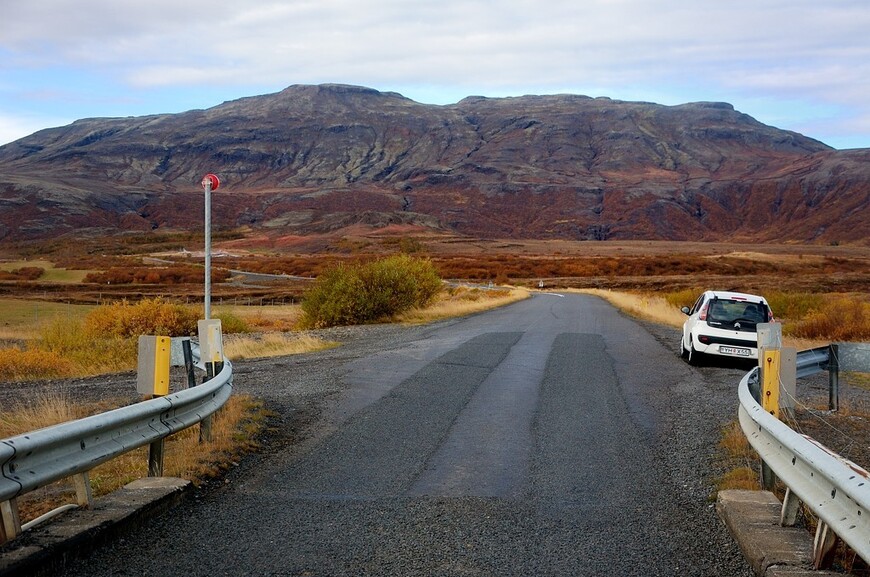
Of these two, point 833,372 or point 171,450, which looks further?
point 833,372

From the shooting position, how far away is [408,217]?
18200 centimetres

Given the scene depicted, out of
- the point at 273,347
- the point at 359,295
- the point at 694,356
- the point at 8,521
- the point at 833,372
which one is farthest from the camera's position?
the point at 359,295

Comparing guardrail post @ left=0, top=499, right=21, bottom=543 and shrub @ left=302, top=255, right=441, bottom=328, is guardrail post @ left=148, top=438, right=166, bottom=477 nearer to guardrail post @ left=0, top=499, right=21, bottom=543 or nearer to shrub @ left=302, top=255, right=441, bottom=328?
guardrail post @ left=0, top=499, right=21, bottom=543

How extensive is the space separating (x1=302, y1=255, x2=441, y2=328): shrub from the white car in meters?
14.5

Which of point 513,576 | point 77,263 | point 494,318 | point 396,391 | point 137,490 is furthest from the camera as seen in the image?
point 77,263

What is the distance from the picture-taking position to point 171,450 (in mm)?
8266

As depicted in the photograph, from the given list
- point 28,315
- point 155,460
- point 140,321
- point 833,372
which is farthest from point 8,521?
point 28,315

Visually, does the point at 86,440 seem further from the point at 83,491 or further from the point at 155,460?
the point at 155,460

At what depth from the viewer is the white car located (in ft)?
54.4

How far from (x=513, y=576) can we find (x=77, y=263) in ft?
347

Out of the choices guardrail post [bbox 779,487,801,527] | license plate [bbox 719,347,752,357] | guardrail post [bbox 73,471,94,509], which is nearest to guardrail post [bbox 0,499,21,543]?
guardrail post [bbox 73,471,94,509]

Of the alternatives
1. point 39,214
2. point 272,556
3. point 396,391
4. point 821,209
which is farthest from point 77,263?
point 821,209

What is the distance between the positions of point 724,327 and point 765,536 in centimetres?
1209

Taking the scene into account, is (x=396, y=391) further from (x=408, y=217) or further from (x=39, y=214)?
(x=39, y=214)
